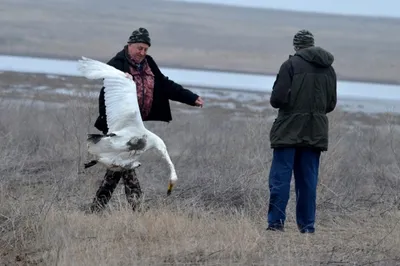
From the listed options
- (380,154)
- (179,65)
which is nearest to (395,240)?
(380,154)

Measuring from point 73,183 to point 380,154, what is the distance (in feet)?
21.6

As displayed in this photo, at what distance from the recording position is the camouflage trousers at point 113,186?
9.10 meters

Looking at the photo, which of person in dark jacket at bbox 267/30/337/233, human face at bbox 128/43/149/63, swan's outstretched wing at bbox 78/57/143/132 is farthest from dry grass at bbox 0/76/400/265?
human face at bbox 128/43/149/63

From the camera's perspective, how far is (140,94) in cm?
901

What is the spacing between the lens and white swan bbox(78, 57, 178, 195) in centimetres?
869

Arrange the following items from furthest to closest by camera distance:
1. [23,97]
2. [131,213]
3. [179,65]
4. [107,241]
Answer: [179,65], [23,97], [131,213], [107,241]

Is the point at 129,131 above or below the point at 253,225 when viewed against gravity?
above

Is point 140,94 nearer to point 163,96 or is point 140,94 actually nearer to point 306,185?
point 163,96

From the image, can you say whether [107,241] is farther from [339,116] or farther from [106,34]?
[106,34]

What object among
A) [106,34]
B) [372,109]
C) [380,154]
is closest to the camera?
[380,154]

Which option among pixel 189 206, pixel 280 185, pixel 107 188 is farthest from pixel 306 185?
pixel 107 188

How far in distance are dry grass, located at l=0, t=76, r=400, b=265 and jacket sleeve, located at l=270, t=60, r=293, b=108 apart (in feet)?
3.22

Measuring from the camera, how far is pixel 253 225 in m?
8.84

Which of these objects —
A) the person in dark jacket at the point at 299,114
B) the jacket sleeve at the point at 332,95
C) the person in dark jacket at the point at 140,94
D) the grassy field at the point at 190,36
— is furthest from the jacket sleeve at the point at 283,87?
the grassy field at the point at 190,36
